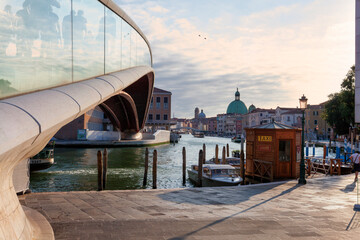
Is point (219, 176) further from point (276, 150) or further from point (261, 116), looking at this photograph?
point (261, 116)

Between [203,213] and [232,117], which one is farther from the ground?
[232,117]

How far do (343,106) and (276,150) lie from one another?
97.6ft

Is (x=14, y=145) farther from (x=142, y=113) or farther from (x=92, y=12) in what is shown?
(x=142, y=113)

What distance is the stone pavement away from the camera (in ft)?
18.9

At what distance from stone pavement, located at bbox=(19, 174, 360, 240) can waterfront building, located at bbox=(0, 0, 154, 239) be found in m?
1.00

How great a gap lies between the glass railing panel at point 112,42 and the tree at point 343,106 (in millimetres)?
33684

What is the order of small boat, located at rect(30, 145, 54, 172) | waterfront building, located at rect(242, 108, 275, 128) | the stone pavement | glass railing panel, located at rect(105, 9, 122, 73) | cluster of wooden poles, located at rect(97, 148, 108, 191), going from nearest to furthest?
the stone pavement, glass railing panel, located at rect(105, 9, 122, 73), cluster of wooden poles, located at rect(97, 148, 108, 191), small boat, located at rect(30, 145, 54, 172), waterfront building, located at rect(242, 108, 275, 128)

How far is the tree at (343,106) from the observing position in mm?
39156

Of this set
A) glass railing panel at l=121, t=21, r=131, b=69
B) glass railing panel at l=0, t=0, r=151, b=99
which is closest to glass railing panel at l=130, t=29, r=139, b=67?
glass railing panel at l=121, t=21, r=131, b=69

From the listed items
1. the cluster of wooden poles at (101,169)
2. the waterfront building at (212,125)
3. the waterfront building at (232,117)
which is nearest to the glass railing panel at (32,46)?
the cluster of wooden poles at (101,169)

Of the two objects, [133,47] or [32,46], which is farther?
[133,47]

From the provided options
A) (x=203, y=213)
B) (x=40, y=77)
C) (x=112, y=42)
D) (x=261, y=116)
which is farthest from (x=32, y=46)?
(x=261, y=116)

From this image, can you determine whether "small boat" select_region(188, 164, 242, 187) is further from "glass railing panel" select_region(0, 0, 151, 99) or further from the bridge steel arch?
the bridge steel arch

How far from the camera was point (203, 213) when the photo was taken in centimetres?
733
